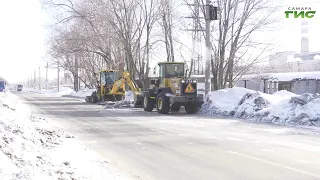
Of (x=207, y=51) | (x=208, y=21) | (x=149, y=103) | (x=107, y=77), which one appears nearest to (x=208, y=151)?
(x=149, y=103)

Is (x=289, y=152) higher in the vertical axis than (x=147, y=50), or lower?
lower

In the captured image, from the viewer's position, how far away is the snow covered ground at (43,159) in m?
5.45

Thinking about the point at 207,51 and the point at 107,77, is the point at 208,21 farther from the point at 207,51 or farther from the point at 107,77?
the point at 107,77

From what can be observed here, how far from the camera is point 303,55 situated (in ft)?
245

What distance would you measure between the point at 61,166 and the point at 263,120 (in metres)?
11.8

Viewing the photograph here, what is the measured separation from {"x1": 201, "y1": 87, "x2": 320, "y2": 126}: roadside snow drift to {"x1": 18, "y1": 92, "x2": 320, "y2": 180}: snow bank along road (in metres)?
2.14

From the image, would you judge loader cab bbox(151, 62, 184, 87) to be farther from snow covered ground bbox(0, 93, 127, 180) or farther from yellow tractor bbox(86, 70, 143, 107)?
snow covered ground bbox(0, 93, 127, 180)

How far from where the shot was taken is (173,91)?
21484mm

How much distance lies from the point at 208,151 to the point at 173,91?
12389mm

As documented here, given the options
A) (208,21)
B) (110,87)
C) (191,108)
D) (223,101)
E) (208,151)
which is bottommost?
(208,151)

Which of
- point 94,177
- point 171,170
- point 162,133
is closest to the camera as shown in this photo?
point 94,177

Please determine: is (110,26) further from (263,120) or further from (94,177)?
(94,177)

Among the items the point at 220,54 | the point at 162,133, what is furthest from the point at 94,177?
the point at 220,54

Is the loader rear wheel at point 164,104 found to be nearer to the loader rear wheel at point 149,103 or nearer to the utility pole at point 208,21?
the loader rear wheel at point 149,103
